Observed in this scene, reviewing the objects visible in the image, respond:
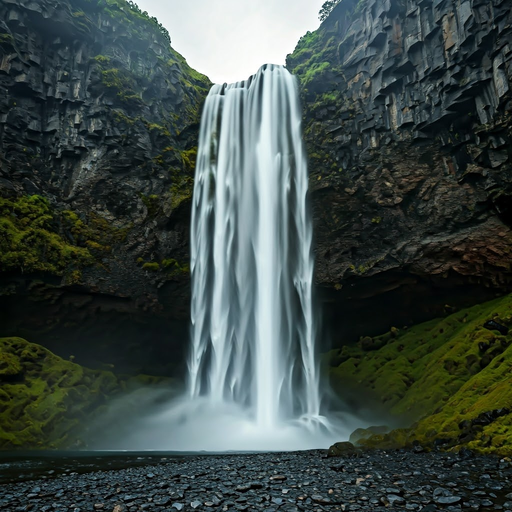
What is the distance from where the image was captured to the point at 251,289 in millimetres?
23125

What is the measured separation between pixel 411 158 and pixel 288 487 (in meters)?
19.8

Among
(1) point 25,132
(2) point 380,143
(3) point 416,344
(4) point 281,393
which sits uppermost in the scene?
(1) point 25,132

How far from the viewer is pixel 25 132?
24531 mm

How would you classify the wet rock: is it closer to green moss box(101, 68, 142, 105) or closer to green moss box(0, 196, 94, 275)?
green moss box(0, 196, 94, 275)

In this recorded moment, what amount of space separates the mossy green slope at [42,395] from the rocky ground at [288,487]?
9.14 meters

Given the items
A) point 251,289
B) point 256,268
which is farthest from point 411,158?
point 251,289

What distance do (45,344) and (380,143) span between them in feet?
76.7

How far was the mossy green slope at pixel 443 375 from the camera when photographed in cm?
1073

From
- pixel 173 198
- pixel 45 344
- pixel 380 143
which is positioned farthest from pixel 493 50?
pixel 45 344

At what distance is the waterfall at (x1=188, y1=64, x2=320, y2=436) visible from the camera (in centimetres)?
2188

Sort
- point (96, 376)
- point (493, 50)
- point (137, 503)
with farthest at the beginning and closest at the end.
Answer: point (96, 376), point (493, 50), point (137, 503)

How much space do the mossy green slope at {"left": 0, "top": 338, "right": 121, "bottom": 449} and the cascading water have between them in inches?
117

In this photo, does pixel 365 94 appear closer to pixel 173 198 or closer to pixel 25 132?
pixel 173 198

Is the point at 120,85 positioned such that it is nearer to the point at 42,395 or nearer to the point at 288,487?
the point at 42,395
